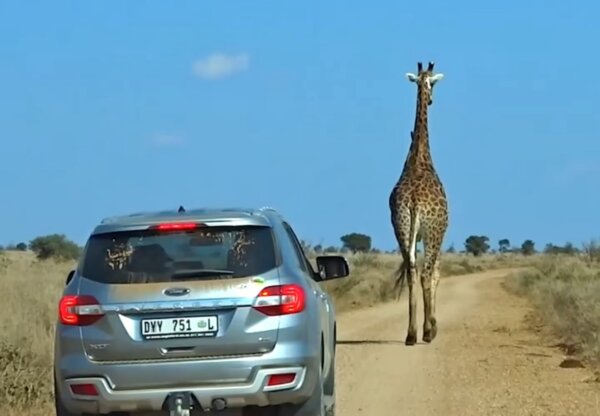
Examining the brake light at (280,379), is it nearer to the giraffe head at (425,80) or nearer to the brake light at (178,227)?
the brake light at (178,227)

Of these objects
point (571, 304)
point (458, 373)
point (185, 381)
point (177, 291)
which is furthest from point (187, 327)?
point (571, 304)

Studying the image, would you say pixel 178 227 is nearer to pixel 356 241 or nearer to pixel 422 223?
pixel 422 223

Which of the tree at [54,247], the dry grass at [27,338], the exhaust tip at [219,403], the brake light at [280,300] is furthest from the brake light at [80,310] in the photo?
the tree at [54,247]

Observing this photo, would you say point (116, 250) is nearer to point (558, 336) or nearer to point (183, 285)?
point (183, 285)

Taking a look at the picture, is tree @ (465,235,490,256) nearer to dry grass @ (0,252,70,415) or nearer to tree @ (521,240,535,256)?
tree @ (521,240,535,256)

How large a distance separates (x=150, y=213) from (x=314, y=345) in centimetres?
172

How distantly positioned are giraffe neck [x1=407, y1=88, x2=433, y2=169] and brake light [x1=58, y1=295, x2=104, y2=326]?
1410 centimetres

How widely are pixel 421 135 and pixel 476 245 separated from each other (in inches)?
3357

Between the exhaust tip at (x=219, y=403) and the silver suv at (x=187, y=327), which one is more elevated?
the silver suv at (x=187, y=327)

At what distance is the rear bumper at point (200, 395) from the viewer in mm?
8867

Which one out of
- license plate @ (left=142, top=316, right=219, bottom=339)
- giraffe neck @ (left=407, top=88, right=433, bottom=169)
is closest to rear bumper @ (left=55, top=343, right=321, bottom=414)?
license plate @ (left=142, top=316, right=219, bottom=339)

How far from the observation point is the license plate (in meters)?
8.88

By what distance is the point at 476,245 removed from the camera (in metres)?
107

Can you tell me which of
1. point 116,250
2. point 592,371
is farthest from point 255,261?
point 592,371
